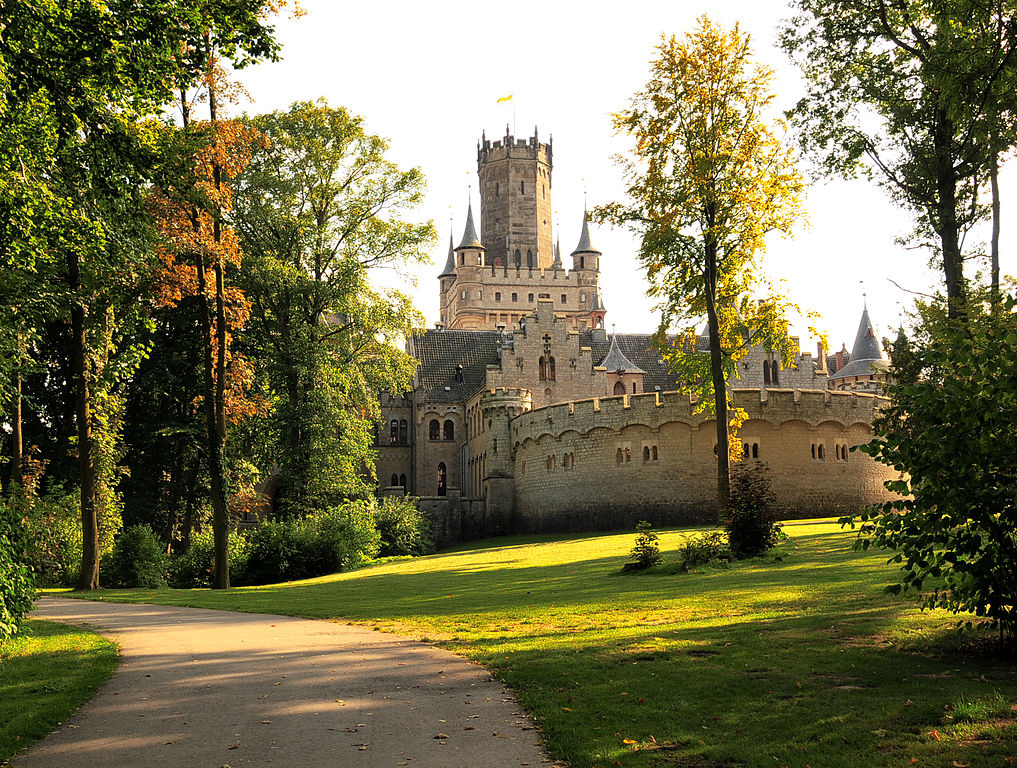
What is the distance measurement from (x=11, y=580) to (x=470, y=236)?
90.0 meters

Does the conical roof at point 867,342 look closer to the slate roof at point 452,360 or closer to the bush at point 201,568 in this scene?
the slate roof at point 452,360

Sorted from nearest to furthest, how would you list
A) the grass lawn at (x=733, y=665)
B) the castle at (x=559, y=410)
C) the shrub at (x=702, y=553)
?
the grass lawn at (x=733, y=665), the shrub at (x=702, y=553), the castle at (x=559, y=410)

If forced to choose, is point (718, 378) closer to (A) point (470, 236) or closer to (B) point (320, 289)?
(B) point (320, 289)

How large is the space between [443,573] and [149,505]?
1709 centimetres

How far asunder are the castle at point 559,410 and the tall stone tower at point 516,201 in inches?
5.8

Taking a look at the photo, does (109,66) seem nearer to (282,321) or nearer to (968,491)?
(968,491)

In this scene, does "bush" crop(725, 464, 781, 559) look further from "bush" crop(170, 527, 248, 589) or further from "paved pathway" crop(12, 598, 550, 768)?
"bush" crop(170, 527, 248, 589)

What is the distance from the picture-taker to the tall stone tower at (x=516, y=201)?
319 ft

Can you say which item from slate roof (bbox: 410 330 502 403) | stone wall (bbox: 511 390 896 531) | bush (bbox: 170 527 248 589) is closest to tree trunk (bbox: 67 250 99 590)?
bush (bbox: 170 527 248 589)

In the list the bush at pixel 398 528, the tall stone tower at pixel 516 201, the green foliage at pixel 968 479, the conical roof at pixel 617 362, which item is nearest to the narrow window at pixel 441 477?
the conical roof at pixel 617 362

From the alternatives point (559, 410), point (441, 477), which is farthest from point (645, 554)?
point (441, 477)

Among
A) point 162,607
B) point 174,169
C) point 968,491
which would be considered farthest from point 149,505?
point 968,491

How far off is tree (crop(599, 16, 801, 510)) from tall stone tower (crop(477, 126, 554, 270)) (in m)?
69.1

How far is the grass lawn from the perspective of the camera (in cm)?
699
